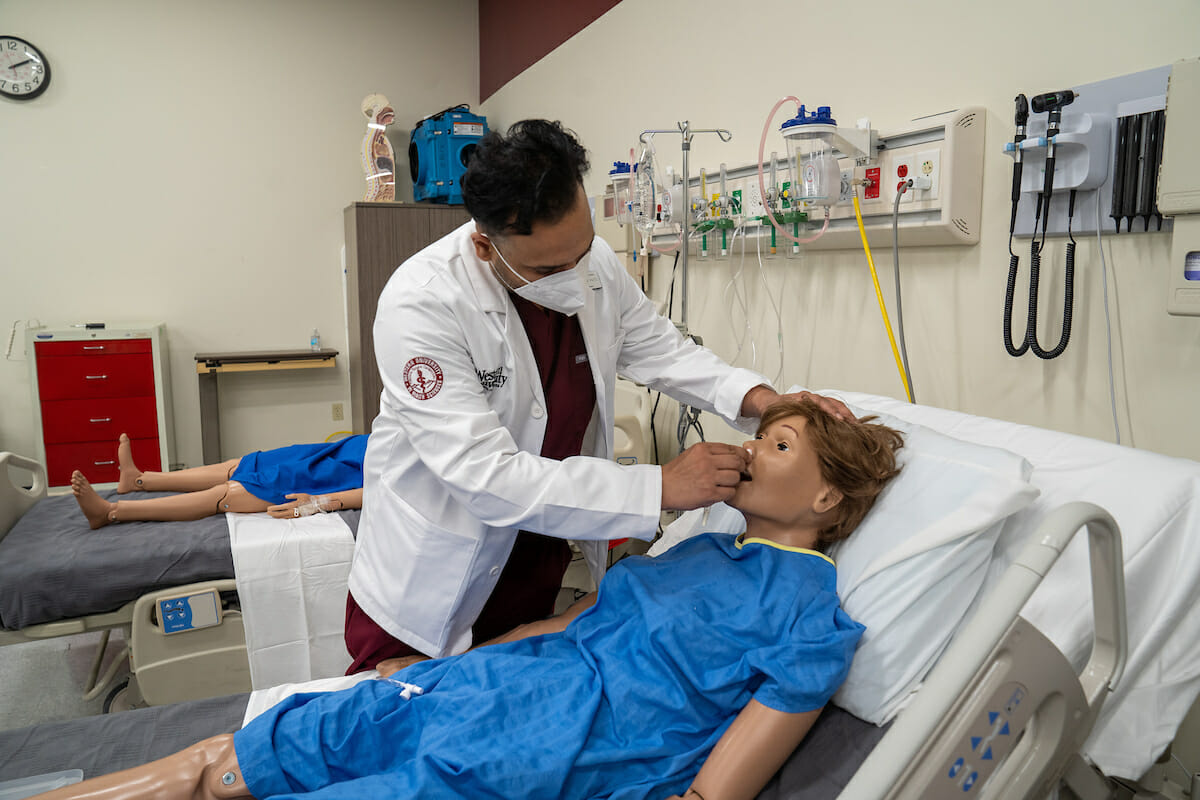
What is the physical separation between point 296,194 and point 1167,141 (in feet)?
14.3

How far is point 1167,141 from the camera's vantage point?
1194 mm

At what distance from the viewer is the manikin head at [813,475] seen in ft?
4.32

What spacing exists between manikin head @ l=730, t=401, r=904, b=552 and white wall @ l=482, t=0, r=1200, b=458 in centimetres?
46

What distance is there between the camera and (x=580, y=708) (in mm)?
1112

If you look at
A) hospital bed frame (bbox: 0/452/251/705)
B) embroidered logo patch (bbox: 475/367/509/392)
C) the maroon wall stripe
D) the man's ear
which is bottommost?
hospital bed frame (bbox: 0/452/251/705)

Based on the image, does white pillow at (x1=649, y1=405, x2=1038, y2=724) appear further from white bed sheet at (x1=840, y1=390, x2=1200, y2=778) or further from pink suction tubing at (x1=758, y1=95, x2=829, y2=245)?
pink suction tubing at (x1=758, y1=95, x2=829, y2=245)

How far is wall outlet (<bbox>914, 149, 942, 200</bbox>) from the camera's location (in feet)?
Answer: 5.45

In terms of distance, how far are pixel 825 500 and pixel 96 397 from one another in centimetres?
378

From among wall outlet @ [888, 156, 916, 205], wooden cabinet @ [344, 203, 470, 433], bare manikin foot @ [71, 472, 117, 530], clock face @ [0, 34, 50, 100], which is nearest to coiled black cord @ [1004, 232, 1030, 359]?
wall outlet @ [888, 156, 916, 205]

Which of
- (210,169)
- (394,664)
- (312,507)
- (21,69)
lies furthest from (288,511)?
(21,69)

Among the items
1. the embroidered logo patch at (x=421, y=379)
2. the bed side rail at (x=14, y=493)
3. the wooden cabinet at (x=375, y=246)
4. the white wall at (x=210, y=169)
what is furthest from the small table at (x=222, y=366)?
the embroidered logo patch at (x=421, y=379)

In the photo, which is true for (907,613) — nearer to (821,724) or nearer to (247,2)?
(821,724)

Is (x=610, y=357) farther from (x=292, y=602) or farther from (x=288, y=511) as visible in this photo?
(x=288, y=511)

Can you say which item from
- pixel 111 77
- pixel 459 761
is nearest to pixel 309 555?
pixel 459 761
